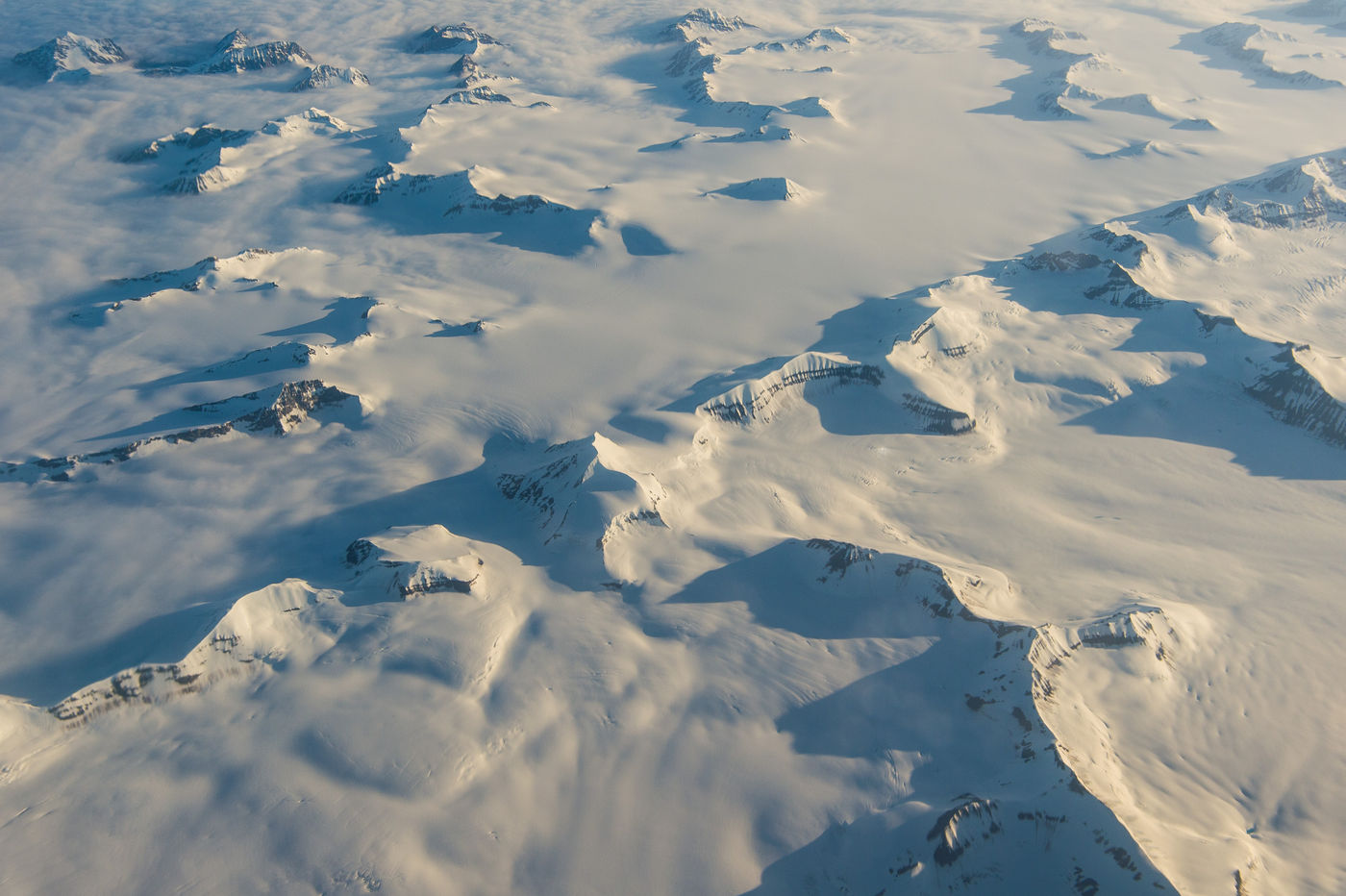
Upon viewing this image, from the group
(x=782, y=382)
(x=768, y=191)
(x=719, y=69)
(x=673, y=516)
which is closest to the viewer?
(x=673, y=516)

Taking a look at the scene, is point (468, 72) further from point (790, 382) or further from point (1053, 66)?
point (790, 382)

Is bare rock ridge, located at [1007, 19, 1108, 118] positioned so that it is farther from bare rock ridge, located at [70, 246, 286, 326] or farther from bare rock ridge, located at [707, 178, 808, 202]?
bare rock ridge, located at [70, 246, 286, 326]

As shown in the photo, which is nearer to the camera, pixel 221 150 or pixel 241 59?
pixel 221 150

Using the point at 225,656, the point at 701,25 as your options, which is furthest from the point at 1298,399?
the point at 701,25

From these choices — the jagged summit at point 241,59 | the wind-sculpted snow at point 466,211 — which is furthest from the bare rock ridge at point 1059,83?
the jagged summit at point 241,59

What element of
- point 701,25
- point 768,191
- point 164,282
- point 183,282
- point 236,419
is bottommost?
point 236,419

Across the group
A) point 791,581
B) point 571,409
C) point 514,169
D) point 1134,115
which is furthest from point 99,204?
point 1134,115

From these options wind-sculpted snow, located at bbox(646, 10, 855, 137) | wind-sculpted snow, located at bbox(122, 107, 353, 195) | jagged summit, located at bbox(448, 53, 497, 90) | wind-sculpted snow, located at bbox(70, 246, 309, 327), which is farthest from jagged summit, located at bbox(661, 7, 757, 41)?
wind-sculpted snow, located at bbox(70, 246, 309, 327)

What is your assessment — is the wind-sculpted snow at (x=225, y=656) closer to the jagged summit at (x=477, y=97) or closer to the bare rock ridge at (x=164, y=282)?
the bare rock ridge at (x=164, y=282)
